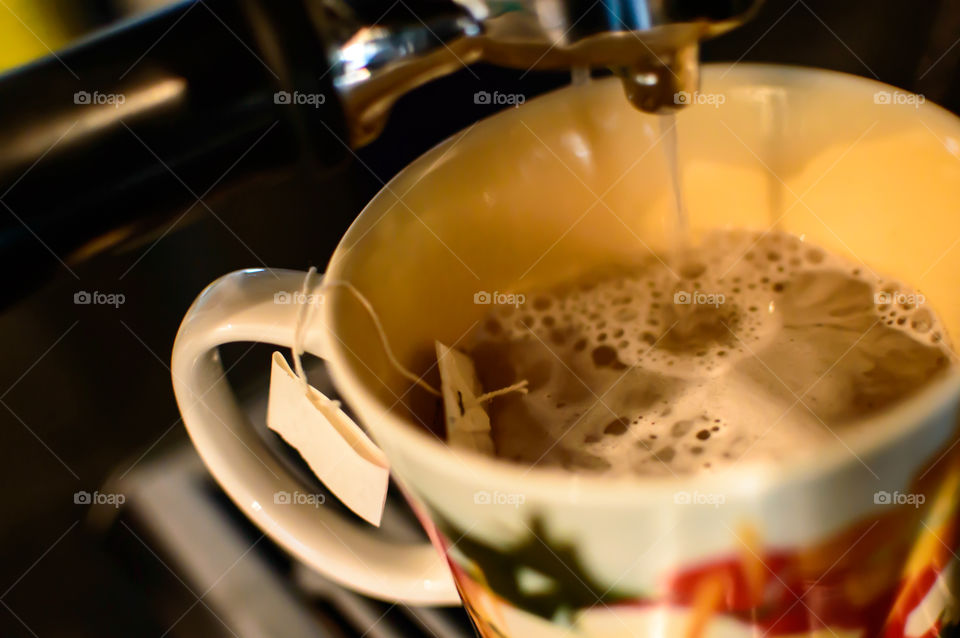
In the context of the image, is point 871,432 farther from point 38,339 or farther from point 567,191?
point 38,339

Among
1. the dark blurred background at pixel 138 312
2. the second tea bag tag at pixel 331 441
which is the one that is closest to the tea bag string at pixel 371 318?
the second tea bag tag at pixel 331 441

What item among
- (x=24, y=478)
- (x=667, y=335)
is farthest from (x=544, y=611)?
(x=24, y=478)

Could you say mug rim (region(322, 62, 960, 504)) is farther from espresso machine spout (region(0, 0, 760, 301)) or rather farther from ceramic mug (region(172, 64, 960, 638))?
espresso machine spout (region(0, 0, 760, 301))

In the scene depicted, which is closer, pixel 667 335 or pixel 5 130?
pixel 5 130

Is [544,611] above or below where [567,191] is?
below

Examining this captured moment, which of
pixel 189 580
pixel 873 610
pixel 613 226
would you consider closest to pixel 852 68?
pixel 613 226

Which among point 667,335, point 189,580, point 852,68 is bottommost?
point 189,580

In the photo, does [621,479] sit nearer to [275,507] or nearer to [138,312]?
[275,507]
